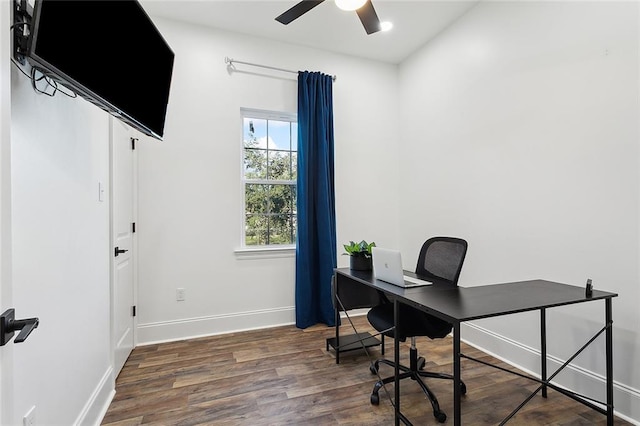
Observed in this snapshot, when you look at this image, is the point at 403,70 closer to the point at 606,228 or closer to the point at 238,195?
the point at 238,195

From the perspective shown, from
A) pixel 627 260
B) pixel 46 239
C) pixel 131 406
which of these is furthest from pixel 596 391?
pixel 46 239

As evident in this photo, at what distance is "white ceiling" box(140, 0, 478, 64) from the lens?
2.89 metres

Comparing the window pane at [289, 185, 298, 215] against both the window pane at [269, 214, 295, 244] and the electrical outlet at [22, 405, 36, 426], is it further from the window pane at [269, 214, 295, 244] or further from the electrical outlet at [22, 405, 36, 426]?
the electrical outlet at [22, 405, 36, 426]

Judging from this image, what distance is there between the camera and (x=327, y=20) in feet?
10.3

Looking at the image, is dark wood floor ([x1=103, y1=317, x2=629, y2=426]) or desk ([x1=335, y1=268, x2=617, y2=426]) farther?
dark wood floor ([x1=103, y1=317, x2=629, y2=426])

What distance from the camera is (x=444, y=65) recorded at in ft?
10.9

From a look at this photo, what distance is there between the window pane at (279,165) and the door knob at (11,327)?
113 inches

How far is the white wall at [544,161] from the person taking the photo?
1.92m

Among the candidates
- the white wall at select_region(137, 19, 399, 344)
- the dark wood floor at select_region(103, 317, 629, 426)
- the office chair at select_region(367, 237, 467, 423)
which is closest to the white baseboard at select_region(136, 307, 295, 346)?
the white wall at select_region(137, 19, 399, 344)

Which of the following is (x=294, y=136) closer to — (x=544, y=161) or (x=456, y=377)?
(x=544, y=161)

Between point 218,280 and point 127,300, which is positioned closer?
point 127,300

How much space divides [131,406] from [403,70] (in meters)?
4.17

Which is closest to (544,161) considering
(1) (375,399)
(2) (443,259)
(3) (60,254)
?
(2) (443,259)

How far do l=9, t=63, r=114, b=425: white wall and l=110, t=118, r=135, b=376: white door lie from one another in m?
0.18
